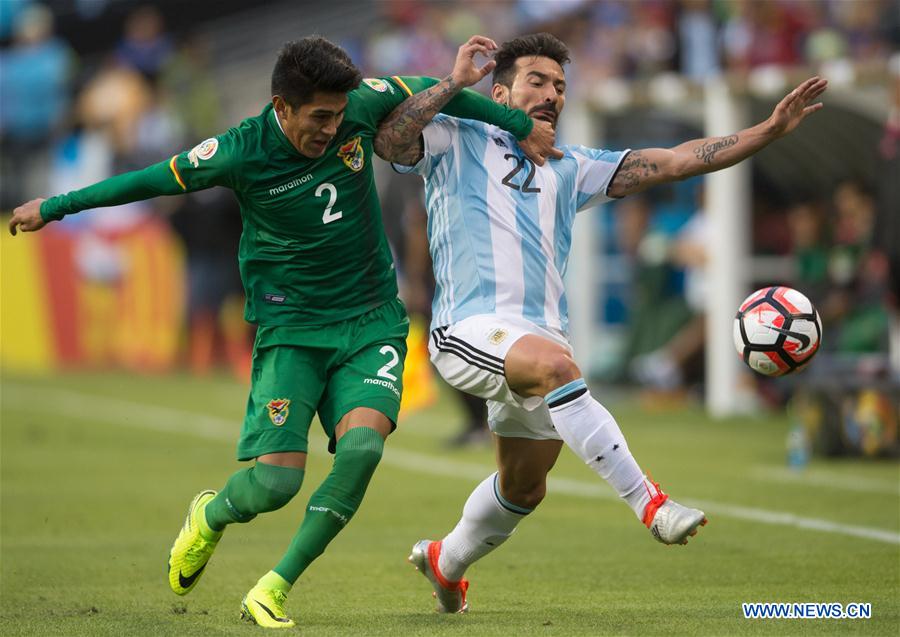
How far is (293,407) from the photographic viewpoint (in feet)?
21.0

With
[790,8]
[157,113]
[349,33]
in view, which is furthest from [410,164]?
[349,33]

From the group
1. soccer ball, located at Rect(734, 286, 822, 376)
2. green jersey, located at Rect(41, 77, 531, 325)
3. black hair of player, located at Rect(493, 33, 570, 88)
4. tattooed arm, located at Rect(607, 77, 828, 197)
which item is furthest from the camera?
soccer ball, located at Rect(734, 286, 822, 376)

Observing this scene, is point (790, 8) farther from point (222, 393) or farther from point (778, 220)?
point (222, 393)

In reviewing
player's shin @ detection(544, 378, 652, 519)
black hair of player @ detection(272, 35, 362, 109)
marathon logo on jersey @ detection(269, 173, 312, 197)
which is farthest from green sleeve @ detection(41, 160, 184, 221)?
player's shin @ detection(544, 378, 652, 519)

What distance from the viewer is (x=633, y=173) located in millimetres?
6766

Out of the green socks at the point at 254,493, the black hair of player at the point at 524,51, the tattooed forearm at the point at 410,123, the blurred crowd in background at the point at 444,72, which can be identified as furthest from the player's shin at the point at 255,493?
the blurred crowd in background at the point at 444,72

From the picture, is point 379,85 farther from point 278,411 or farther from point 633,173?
point 278,411

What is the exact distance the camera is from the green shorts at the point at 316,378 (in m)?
6.40

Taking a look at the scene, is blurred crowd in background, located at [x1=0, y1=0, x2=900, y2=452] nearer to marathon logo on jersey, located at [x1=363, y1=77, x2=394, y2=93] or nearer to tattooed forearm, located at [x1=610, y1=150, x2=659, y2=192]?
tattooed forearm, located at [x1=610, y1=150, x2=659, y2=192]

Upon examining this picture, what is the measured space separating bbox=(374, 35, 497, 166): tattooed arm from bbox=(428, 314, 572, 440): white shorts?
74 cm

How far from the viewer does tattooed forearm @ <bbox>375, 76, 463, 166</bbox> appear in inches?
254

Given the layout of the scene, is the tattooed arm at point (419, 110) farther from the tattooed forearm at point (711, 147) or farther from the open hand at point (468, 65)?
the tattooed forearm at point (711, 147)

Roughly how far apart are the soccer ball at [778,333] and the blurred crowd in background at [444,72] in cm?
664

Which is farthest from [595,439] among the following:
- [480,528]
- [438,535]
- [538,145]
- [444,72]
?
[444,72]
